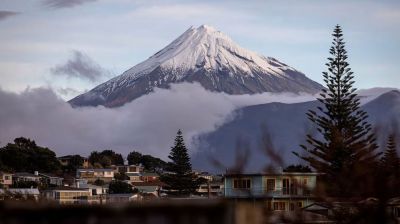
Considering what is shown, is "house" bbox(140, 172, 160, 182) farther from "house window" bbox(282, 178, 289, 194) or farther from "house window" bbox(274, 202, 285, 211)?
"house window" bbox(274, 202, 285, 211)

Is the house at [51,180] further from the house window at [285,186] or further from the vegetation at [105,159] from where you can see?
the house window at [285,186]

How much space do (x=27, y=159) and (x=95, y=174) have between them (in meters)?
11.3

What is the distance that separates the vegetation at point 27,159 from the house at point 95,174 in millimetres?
4165

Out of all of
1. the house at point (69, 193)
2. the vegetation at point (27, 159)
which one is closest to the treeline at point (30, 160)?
the vegetation at point (27, 159)

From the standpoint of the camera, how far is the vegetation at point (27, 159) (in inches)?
5197

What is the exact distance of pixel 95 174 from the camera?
5536 inches

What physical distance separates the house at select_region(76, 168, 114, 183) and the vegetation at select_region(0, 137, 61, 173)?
417 cm

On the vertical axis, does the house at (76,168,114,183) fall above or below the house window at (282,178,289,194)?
above

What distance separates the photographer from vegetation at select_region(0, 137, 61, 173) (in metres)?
132

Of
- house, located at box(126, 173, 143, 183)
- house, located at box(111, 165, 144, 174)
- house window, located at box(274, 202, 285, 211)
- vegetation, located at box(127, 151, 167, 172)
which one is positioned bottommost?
A: house window, located at box(274, 202, 285, 211)

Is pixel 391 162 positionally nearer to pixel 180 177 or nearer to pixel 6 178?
pixel 180 177

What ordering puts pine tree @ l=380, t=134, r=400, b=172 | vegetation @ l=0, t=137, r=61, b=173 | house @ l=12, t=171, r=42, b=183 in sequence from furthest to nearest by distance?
vegetation @ l=0, t=137, r=61, b=173, house @ l=12, t=171, r=42, b=183, pine tree @ l=380, t=134, r=400, b=172

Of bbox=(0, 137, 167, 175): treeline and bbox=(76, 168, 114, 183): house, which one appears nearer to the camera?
bbox=(0, 137, 167, 175): treeline

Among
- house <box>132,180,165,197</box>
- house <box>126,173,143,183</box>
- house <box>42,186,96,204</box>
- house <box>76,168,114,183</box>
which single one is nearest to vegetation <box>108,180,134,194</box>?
house <box>132,180,165,197</box>
